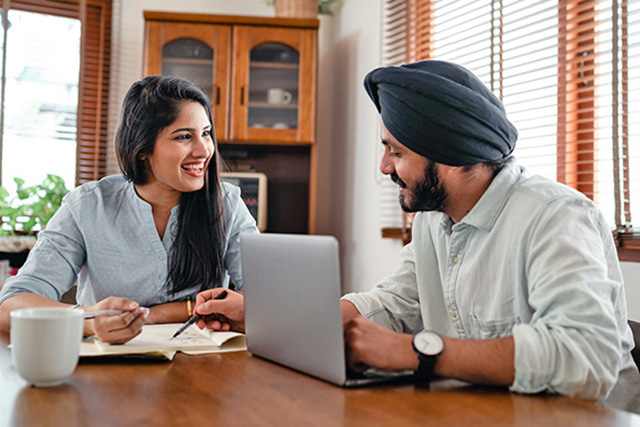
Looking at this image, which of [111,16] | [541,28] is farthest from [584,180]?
[111,16]

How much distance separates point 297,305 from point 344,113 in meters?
2.69

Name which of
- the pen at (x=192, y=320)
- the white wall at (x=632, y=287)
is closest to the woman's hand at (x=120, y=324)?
the pen at (x=192, y=320)

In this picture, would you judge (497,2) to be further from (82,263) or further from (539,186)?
(82,263)

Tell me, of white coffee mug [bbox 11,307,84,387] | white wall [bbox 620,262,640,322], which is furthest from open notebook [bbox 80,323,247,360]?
white wall [bbox 620,262,640,322]

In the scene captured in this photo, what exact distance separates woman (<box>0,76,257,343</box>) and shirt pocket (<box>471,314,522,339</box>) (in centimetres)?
74

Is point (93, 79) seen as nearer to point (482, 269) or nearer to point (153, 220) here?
point (153, 220)

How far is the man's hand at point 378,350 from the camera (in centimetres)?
89

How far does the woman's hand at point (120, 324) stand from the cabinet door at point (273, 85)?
7.48 ft

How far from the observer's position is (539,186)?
1.11 m

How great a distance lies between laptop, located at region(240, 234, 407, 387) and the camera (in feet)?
2.88

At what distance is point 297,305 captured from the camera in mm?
959

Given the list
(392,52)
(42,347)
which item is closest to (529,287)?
(42,347)

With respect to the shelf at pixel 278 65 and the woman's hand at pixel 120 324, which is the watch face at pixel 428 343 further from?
the shelf at pixel 278 65

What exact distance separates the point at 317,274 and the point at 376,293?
0.44m
